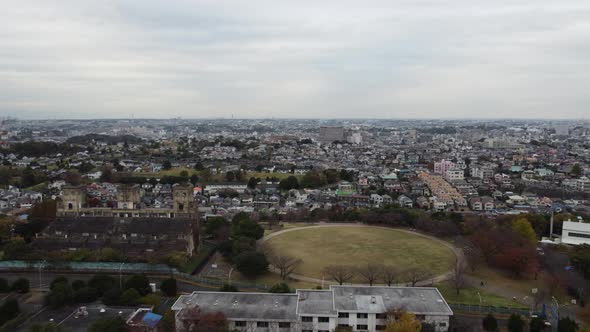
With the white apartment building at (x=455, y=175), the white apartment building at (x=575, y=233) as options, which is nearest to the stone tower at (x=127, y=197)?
the white apartment building at (x=575, y=233)

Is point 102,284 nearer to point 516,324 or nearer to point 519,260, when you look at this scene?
point 516,324

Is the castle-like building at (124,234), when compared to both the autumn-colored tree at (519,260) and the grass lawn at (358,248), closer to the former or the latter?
Result: the grass lawn at (358,248)

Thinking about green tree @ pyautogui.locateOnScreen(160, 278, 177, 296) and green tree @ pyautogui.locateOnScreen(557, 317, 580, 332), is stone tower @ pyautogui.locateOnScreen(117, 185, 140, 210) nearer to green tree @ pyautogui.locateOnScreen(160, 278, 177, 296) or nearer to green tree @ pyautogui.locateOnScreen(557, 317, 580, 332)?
green tree @ pyautogui.locateOnScreen(160, 278, 177, 296)

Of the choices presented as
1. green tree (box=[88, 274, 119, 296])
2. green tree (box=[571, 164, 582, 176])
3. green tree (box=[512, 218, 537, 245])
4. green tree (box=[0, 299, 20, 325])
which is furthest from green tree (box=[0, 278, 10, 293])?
green tree (box=[571, 164, 582, 176])

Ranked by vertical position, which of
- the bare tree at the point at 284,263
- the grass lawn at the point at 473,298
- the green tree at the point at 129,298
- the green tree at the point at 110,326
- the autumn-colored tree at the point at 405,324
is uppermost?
the autumn-colored tree at the point at 405,324

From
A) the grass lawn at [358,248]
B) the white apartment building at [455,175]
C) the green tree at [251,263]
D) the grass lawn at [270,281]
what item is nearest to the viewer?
the grass lawn at [270,281]

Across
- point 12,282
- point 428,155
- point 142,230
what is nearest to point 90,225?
point 142,230
